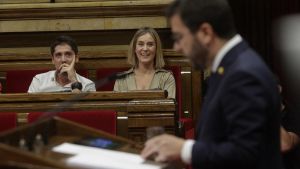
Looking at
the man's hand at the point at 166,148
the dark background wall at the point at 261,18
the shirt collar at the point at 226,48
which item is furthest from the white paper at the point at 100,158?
the dark background wall at the point at 261,18

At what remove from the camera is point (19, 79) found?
358cm

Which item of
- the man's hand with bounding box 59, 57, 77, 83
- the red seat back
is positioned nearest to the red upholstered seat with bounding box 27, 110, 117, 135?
the man's hand with bounding box 59, 57, 77, 83

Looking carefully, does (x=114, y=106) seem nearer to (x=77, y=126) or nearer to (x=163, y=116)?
(x=163, y=116)

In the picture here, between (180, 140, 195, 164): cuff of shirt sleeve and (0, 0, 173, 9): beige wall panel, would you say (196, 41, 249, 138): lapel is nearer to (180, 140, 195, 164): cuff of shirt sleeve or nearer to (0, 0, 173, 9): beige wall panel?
(180, 140, 195, 164): cuff of shirt sleeve

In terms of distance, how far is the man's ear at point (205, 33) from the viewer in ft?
4.52

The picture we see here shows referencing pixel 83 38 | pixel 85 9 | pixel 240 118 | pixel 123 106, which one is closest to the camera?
pixel 240 118

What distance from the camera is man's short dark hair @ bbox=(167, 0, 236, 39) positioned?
4.49 ft

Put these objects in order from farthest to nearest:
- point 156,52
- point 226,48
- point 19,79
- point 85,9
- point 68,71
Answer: point 85,9
point 19,79
point 156,52
point 68,71
point 226,48

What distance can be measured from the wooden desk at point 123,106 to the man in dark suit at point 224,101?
3.25 ft

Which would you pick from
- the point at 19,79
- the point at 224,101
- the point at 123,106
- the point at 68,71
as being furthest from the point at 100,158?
the point at 19,79

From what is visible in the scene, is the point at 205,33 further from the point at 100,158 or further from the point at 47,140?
the point at 47,140

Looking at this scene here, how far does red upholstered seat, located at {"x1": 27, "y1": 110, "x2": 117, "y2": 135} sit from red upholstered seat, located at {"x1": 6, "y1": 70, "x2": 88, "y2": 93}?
45.4 inches

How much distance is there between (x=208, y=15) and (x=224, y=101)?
7.9 inches

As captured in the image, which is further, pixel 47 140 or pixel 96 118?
pixel 96 118
